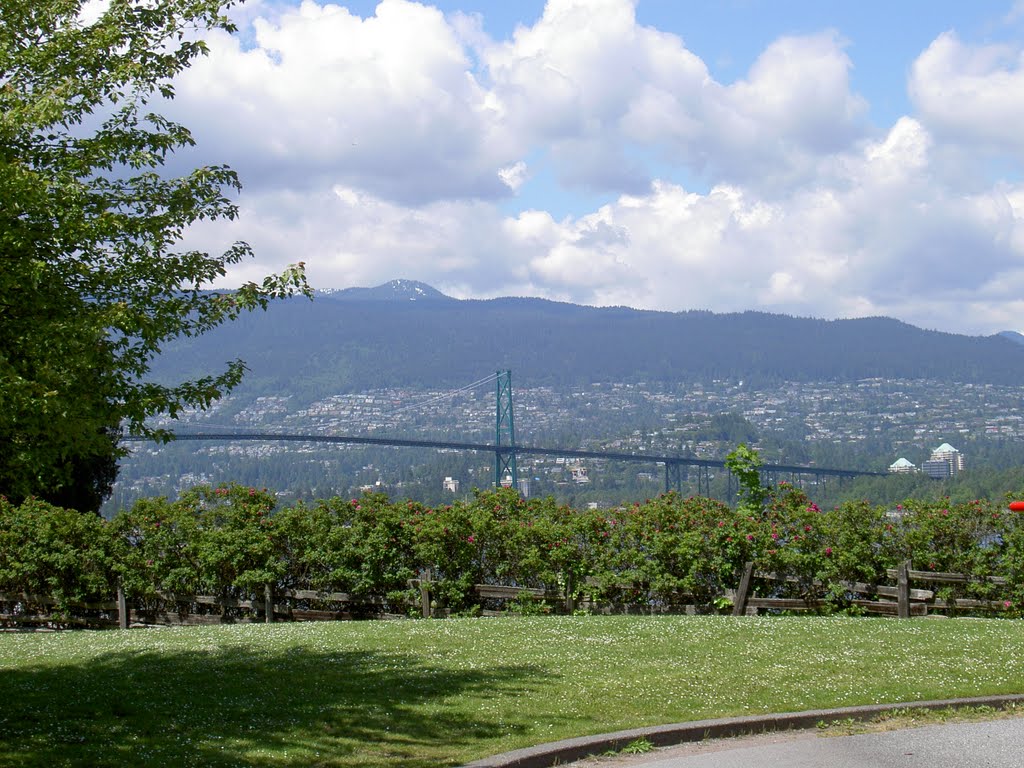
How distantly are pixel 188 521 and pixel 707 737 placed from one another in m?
12.0

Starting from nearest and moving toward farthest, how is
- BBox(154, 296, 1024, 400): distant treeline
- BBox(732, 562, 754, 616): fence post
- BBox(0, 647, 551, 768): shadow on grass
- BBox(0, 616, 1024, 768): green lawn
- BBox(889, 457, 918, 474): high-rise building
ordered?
1. BBox(0, 647, 551, 768): shadow on grass
2. BBox(0, 616, 1024, 768): green lawn
3. BBox(732, 562, 754, 616): fence post
4. BBox(889, 457, 918, 474): high-rise building
5. BBox(154, 296, 1024, 400): distant treeline

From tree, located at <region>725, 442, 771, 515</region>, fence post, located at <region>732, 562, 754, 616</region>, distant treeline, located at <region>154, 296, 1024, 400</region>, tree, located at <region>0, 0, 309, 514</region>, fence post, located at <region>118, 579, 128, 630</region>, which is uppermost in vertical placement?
distant treeline, located at <region>154, 296, 1024, 400</region>

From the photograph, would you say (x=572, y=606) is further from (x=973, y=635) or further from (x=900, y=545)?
(x=973, y=635)

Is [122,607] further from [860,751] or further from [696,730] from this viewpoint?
[860,751]

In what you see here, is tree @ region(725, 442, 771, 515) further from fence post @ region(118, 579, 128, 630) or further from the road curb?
fence post @ region(118, 579, 128, 630)

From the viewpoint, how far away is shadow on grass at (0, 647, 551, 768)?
7105mm

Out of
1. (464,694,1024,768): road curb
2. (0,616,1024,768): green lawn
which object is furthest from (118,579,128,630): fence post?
(464,694,1024,768): road curb

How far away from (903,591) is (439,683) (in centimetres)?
804

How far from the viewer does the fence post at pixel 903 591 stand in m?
14.9

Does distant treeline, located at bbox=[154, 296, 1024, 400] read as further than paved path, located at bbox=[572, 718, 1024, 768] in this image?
Yes

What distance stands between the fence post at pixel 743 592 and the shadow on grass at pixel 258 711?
595 centimetres

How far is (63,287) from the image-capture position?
8.70 meters

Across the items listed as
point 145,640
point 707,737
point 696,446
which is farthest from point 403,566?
point 696,446

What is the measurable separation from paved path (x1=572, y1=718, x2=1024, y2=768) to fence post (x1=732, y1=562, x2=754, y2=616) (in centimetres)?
743
